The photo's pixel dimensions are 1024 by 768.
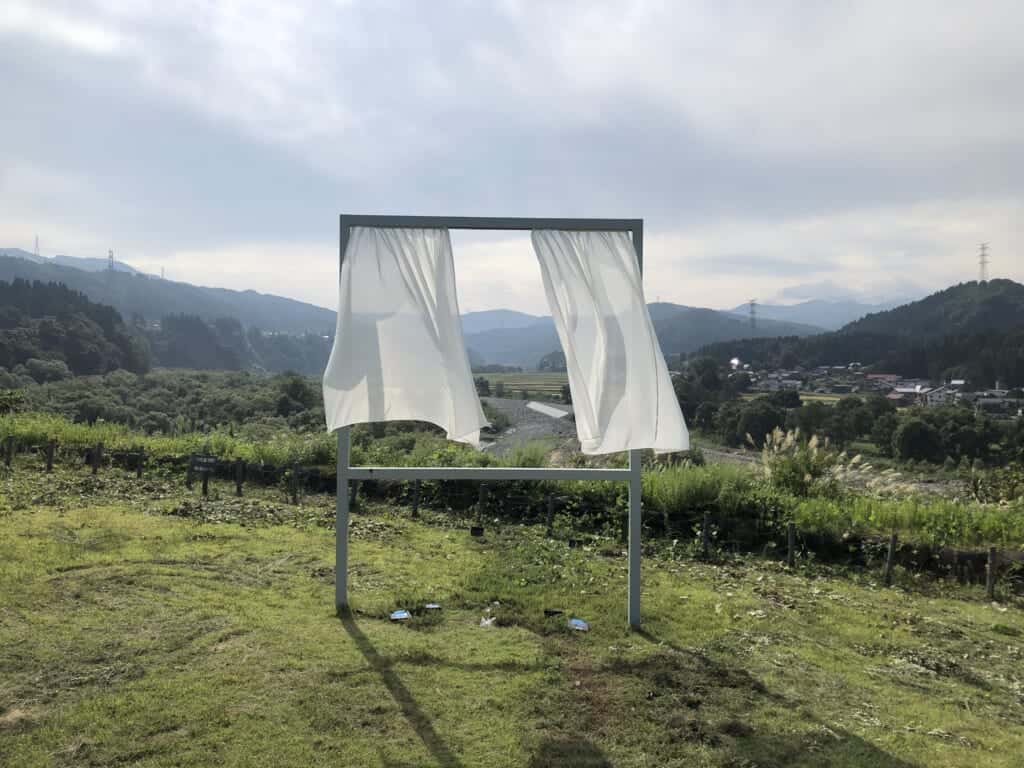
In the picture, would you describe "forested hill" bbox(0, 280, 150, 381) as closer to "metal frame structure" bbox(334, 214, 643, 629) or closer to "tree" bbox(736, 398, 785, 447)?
"tree" bbox(736, 398, 785, 447)

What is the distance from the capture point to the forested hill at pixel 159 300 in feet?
286

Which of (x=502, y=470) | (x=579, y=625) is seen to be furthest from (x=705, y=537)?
(x=502, y=470)

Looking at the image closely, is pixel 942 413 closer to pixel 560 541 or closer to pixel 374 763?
pixel 560 541

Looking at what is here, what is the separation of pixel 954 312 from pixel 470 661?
45415 millimetres

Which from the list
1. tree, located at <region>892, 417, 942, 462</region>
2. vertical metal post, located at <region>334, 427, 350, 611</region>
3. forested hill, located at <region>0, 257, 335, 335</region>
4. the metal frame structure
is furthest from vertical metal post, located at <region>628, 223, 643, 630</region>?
forested hill, located at <region>0, 257, 335, 335</region>

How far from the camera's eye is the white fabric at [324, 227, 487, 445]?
428 cm

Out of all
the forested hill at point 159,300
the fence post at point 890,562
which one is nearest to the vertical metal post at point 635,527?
the fence post at point 890,562

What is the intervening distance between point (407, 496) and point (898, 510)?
5686mm

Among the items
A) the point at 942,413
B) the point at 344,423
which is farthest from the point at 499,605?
the point at 942,413

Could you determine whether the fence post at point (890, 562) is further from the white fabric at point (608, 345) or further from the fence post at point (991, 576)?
the white fabric at point (608, 345)

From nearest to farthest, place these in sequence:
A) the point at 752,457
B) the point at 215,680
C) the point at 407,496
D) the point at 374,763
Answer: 1. the point at 374,763
2. the point at 215,680
3. the point at 407,496
4. the point at 752,457

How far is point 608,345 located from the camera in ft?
14.4

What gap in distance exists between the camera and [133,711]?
3.08 meters

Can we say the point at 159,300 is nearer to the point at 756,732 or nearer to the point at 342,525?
the point at 342,525
